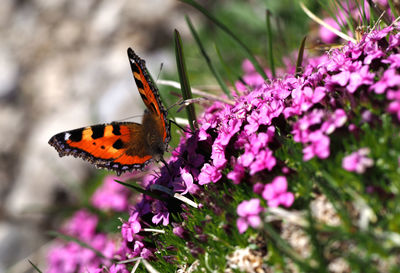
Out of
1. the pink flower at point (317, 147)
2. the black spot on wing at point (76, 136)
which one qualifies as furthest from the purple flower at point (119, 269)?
the pink flower at point (317, 147)

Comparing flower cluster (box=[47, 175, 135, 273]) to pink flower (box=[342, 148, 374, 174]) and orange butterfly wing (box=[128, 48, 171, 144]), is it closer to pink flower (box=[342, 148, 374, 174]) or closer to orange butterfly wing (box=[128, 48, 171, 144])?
orange butterfly wing (box=[128, 48, 171, 144])

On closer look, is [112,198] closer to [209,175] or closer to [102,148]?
[102,148]

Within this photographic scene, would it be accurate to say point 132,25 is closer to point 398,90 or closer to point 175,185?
point 175,185

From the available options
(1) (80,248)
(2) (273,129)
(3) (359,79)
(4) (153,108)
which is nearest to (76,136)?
(4) (153,108)

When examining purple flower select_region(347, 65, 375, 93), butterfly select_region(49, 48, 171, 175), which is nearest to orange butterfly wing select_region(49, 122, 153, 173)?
butterfly select_region(49, 48, 171, 175)

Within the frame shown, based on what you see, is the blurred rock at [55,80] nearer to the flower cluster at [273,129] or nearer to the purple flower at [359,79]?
the flower cluster at [273,129]

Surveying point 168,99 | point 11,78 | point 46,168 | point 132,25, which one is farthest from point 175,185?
point 11,78
